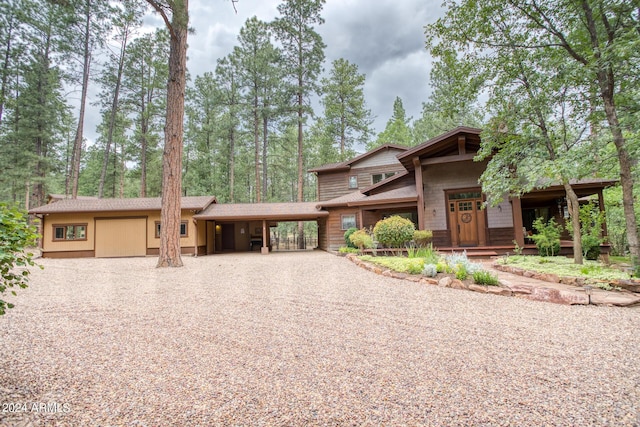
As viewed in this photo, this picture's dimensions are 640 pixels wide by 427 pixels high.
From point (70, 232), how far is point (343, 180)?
14804mm

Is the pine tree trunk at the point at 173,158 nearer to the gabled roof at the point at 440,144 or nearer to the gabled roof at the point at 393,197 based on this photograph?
the gabled roof at the point at 393,197

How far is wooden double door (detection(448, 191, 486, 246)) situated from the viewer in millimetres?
10656

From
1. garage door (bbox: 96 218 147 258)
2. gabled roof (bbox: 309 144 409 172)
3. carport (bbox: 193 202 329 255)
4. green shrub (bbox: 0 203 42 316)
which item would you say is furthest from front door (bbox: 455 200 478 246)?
garage door (bbox: 96 218 147 258)

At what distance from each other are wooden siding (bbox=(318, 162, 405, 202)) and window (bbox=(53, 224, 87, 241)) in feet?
41.7

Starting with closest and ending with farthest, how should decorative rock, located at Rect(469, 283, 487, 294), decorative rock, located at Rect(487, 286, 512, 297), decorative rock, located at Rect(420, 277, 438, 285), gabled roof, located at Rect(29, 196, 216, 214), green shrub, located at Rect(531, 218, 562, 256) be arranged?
decorative rock, located at Rect(487, 286, 512, 297) < decorative rock, located at Rect(469, 283, 487, 294) < decorative rock, located at Rect(420, 277, 438, 285) < green shrub, located at Rect(531, 218, 562, 256) < gabled roof, located at Rect(29, 196, 216, 214)

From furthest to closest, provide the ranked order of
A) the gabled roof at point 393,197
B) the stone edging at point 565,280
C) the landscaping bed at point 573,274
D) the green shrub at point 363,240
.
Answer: the gabled roof at point 393,197 → the green shrub at point 363,240 → the landscaping bed at point 573,274 → the stone edging at point 565,280

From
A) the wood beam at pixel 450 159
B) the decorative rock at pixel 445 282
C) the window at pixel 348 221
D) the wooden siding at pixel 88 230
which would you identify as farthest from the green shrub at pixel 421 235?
the wooden siding at pixel 88 230

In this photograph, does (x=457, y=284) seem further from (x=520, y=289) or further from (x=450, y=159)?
(x=450, y=159)

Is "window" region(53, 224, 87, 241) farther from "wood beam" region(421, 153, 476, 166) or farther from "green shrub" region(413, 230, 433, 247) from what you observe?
"wood beam" region(421, 153, 476, 166)

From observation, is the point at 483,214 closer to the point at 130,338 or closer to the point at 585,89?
the point at 585,89

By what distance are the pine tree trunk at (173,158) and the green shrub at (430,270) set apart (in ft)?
25.2

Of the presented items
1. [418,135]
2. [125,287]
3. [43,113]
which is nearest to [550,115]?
[125,287]

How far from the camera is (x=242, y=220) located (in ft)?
53.6

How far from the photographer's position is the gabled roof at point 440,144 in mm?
9867
